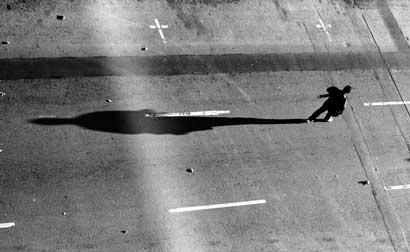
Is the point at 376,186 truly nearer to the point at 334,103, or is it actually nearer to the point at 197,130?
the point at 334,103

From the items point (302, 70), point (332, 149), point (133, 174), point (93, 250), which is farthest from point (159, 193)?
point (302, 70)

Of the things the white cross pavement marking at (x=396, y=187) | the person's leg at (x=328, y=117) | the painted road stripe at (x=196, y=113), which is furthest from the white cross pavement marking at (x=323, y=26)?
the white cross pavement marking at (x=396, y=187)

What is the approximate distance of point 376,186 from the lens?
1355 centimetres

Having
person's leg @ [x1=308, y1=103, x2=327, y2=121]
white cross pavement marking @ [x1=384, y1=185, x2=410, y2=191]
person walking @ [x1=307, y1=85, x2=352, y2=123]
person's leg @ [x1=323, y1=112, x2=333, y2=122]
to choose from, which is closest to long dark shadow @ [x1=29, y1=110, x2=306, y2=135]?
person's leg @ [x1=308, y1=103, x2=327, y2=121]

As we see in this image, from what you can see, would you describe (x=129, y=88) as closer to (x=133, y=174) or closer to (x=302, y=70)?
(x=133, y=174)

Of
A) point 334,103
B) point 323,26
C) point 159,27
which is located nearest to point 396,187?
point 334,103

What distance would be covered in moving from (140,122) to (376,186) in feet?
18.1

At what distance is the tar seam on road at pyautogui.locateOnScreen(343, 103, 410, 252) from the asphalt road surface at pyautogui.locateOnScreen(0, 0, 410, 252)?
0.10 ft

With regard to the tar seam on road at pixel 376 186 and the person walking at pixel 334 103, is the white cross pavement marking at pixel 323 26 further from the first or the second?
the person walking at pixel 334 103

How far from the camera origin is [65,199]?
11906mm

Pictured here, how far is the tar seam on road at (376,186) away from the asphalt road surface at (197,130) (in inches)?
1.2

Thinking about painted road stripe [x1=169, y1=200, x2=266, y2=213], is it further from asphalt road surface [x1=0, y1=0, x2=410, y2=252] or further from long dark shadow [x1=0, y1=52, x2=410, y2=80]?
long dark shadow [x1=0, y1=52, x2=410, y2=80]

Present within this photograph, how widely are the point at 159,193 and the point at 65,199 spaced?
1.90 meters

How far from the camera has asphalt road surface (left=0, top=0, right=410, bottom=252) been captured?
39.4ft
